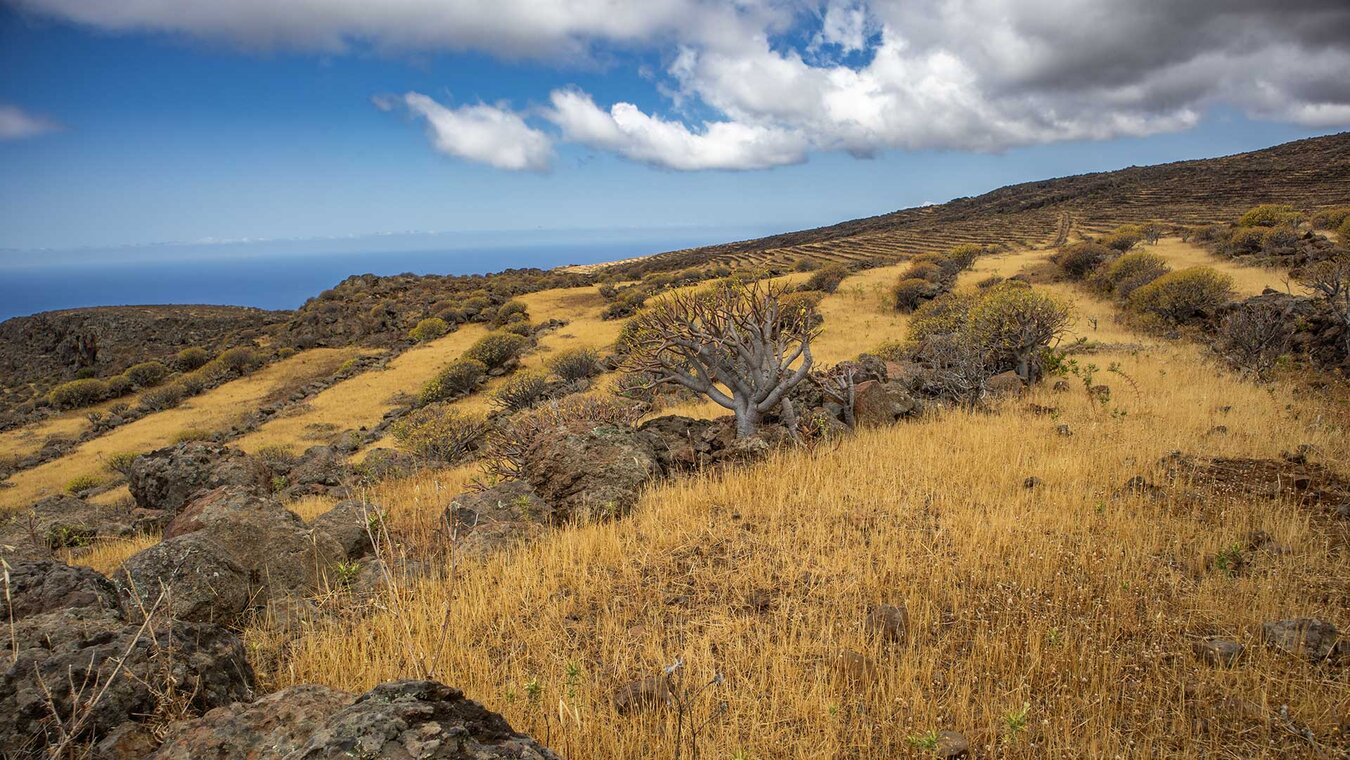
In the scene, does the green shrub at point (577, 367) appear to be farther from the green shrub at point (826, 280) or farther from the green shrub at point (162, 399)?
the green shrub at point (162, 399)

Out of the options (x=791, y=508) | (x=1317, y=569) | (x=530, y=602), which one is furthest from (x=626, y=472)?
(x=1317, y=569)

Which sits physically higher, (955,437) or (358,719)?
(358,719)

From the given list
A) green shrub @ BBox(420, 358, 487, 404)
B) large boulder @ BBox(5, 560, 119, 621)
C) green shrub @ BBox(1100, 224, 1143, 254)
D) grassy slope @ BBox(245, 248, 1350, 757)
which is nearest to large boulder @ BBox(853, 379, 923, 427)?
grassy slope @ BBox(245, 248, 1350, 757)

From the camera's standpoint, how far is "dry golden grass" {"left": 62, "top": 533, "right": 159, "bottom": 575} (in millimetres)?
6850

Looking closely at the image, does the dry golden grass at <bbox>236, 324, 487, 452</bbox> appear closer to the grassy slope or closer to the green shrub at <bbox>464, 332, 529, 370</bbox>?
the green shrub at <bbox>464, 332, 529, 370</bbox>

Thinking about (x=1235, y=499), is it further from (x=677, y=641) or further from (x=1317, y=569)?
(x=677, y=641)

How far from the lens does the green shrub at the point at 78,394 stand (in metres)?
31.1

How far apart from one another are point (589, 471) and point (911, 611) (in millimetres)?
3495

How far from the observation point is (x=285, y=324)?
4475 centimetres

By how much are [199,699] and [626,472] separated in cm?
393

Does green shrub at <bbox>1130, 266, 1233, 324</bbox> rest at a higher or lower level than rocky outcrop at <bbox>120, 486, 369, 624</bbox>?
higher

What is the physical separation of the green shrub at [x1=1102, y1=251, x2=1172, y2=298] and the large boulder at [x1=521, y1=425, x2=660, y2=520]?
25.8m

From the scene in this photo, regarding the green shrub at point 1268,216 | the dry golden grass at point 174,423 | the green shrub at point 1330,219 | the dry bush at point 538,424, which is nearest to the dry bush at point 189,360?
the dry golden grass at point 174,423

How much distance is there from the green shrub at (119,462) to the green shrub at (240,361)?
45.5 ft
